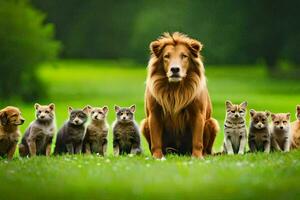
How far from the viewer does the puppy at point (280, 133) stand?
1276cm

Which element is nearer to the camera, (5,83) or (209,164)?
(209,164)

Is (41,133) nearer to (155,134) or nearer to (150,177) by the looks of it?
(155,134)

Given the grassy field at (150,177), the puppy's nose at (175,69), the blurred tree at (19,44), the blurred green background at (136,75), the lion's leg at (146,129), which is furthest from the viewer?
the blurred tree at (19,44)

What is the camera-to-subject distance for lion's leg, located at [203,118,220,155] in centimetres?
1238

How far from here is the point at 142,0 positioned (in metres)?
66.9

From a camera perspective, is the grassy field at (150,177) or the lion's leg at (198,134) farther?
the lion's leg at (198,134)

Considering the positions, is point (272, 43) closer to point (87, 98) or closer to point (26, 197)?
point (87, 98)

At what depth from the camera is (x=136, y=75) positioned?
55094 mm

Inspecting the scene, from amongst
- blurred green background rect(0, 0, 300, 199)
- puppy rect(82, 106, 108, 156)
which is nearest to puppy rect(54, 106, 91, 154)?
puppy rect(82, 106, 108, 156)

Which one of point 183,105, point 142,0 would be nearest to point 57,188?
point 183,105

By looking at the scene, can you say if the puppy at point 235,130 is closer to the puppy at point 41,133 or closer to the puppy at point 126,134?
the puppy at point 126,134

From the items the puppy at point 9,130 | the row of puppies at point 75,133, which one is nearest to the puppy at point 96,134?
the row of puppies at point 75,133

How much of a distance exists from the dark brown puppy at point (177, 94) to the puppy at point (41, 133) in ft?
5.43

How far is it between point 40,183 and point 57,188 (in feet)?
1.18
